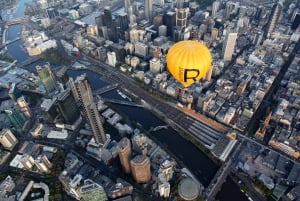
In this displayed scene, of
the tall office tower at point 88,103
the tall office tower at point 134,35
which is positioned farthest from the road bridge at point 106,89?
the tall office tower at point 134,35

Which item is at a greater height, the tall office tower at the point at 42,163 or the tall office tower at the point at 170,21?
the tall office tower at the point at 170,21

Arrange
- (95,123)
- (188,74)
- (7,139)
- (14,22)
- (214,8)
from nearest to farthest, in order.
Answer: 1. (188,74)
2. (95,123)
3. (7,139)
4. (214,8)
5. (14,22)

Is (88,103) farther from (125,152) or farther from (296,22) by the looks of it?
(296,22)

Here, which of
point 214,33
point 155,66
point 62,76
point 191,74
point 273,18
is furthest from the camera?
point 214,33

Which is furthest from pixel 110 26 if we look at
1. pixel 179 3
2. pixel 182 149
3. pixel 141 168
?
pixel 141 168

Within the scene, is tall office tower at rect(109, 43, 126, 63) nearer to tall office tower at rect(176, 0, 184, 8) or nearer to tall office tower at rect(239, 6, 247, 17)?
tall office tower at rect(176, 0, 184, 8)

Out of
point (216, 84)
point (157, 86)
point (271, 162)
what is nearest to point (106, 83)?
point (157, 86)

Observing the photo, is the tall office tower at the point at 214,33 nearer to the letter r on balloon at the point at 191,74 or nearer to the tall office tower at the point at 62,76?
the letter r on balloon at the point at 191,74
